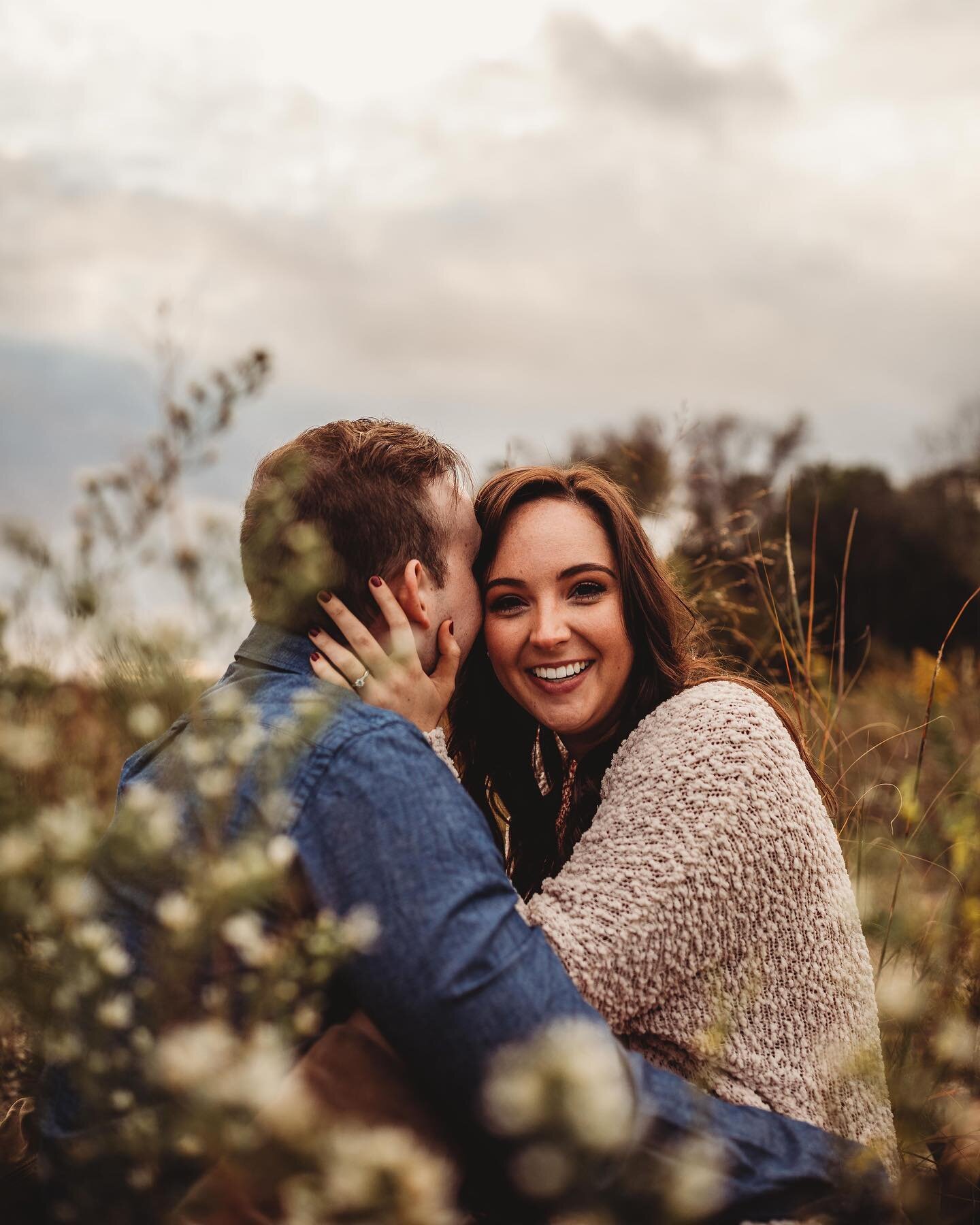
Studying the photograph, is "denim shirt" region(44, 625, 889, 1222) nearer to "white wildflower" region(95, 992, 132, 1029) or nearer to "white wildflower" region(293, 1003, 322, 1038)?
Result: "white wildflower" region(293, 1003, 322, 1038)

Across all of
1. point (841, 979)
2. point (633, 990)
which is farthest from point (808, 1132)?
A: point (841, 979)

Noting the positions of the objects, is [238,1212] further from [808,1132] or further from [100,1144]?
[808,1132]

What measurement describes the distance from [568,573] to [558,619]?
0.45 feet

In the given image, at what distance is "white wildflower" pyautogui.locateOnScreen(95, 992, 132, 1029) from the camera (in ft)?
3.64

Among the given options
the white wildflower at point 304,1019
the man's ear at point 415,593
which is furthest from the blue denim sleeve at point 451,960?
the man's ear at point 415,593

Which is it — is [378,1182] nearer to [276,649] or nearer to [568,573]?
[276,649]

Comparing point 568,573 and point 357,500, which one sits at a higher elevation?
point 357,500

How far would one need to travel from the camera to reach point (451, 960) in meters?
1.36

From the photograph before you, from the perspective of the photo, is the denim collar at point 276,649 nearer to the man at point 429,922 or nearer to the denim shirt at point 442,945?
the man at point 429,922

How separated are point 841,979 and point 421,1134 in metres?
1.06

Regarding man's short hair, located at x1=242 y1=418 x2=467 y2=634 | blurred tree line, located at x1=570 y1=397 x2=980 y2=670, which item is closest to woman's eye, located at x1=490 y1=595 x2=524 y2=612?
man's short hair, located at x1=242 y1=418 x2=467 y2=634

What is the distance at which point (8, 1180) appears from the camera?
173cm

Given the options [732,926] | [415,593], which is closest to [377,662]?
[415,593]

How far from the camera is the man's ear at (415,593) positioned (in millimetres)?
2184
